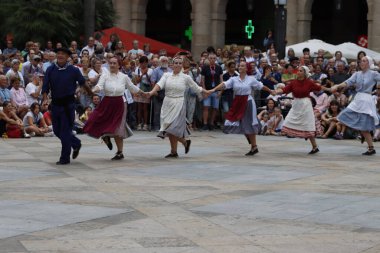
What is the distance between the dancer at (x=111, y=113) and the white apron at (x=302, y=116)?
11.5 ft

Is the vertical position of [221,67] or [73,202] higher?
[221,67]

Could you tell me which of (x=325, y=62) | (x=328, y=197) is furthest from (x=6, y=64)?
(x=328, y=197)

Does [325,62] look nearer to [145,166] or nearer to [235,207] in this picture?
[145,166]

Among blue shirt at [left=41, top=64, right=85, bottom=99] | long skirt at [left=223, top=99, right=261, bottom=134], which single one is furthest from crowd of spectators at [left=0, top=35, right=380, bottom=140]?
blue shirt at [left=41, top=64, right=85, bottom=99]

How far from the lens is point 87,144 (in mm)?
19641

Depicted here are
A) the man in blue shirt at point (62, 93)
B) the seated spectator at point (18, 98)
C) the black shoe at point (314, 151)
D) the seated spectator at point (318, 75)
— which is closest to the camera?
the man in blue shirt at point (62, 93)

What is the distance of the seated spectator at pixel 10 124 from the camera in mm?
20953

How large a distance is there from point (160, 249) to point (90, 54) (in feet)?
56.7

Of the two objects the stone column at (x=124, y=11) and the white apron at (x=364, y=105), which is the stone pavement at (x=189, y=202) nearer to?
the white apron at (x=364, y=105)

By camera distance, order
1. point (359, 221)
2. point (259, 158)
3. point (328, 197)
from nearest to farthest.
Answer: point (359, 221), point (328, 197), point (259, 158)

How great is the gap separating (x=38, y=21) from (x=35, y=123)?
697cm

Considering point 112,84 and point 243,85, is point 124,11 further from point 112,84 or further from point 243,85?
point 112,84

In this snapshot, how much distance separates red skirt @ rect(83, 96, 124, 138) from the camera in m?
16.4

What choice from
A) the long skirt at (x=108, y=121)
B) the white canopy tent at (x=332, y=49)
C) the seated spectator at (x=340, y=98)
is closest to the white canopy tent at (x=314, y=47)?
the white canopy tent at (x=332, y=49)
